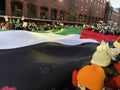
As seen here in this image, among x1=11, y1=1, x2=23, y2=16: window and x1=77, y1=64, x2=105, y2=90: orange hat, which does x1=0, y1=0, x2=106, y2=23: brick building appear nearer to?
x1=11, y1=1, x2=23, y2=16: window

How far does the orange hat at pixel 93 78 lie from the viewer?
8.69ft

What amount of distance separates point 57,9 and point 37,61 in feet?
162

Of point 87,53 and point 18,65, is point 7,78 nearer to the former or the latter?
point 18,65

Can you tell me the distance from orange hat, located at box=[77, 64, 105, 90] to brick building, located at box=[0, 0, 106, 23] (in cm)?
3594

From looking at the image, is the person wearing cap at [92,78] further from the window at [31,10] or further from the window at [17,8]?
the window at [31,10]

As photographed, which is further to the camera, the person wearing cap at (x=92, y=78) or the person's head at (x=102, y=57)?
the person's head at (x=102, y=57)

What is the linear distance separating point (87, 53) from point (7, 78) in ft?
4.96

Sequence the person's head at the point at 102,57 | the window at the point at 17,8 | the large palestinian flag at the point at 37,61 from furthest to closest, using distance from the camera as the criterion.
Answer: the window at the point at 17,8 → the person's head at the point at 102,57 → the large palestinian flag at the point at 37,61

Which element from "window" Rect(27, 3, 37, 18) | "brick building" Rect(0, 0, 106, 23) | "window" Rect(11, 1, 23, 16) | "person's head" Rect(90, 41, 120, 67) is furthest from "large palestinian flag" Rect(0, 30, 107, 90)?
"window" Rect(27, 3, 37, 18)

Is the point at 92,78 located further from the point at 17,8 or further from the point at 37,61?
the point at 17,8

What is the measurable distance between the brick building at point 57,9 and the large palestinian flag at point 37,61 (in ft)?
114

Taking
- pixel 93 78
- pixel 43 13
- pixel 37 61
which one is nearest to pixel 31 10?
pixel 43 13

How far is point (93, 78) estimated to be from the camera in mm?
2641

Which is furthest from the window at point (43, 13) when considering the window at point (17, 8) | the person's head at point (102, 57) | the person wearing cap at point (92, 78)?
the person wearing cap at point (92, 78)
